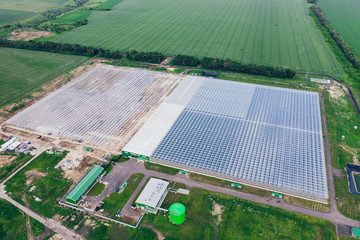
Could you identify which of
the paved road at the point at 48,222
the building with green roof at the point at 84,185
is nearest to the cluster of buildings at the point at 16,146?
the paved road at the point at 48,222

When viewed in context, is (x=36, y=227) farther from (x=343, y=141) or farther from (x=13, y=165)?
(x=343, y=141)

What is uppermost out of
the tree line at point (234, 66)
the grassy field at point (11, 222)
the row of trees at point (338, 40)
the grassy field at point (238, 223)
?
the row of trees at point (338, 40)

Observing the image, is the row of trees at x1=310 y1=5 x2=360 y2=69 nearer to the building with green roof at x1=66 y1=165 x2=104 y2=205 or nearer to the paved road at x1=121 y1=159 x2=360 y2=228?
the paved road at x1=121 y1=159 x2=360 y2=228

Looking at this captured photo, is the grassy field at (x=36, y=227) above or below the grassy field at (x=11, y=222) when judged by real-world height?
above

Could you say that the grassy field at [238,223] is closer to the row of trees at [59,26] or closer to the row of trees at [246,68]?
the row of trees at [246,68]

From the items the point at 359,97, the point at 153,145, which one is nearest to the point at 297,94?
the point at 359,97

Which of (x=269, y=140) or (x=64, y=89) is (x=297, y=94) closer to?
(x=269, y=140)

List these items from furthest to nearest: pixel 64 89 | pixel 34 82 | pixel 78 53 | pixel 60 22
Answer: pixel 60 22 < pixel 78 53 < pixel 34 82 < pixel 64 89
